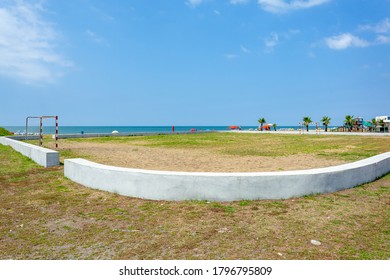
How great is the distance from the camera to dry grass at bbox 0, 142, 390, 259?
13.7ft

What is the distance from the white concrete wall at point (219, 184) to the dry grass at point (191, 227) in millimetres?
220

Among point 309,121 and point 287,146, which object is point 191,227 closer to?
point 287,146

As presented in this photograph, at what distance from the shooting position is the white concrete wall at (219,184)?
6.45 metres

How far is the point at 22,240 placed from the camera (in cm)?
464

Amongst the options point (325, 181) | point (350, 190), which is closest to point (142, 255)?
point (325, 181)

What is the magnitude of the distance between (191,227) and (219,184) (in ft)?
5.20

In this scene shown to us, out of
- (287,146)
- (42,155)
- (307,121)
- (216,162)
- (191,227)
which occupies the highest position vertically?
(307,121)

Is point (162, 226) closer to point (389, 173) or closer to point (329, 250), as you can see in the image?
point (329, 250)

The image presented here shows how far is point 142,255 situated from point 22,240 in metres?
2.04

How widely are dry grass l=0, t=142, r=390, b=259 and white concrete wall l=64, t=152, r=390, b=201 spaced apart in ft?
0.72

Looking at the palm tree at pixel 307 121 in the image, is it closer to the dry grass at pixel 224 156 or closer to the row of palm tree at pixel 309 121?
the row of palm tree at pixel 309 121

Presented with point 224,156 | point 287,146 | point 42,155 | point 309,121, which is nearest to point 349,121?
point 309,121

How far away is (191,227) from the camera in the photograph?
199 inches
